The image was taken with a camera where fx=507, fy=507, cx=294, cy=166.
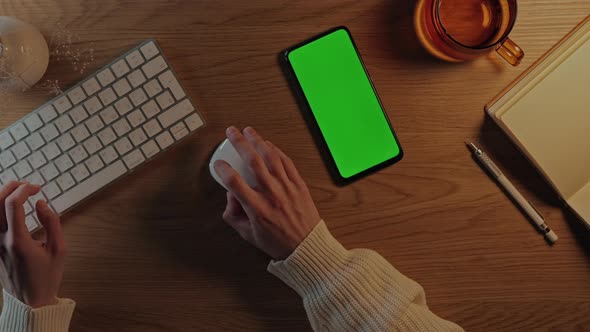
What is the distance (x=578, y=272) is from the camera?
0.69 metres

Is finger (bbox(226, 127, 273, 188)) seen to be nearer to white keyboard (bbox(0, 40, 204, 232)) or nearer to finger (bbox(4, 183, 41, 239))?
white keyboard (bbox(0, 40, 204, 232))

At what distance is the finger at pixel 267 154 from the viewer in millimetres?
651

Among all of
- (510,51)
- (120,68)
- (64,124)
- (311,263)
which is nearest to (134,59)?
(120,68)

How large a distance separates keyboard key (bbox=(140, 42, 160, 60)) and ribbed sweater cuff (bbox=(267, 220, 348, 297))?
312 millimetres

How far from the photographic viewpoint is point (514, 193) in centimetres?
68

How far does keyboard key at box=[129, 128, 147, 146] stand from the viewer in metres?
0.66

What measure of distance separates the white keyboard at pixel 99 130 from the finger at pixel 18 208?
1.2 inches

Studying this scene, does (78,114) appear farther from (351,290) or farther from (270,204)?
(351,290)

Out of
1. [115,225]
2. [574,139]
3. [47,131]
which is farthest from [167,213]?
[574,139]

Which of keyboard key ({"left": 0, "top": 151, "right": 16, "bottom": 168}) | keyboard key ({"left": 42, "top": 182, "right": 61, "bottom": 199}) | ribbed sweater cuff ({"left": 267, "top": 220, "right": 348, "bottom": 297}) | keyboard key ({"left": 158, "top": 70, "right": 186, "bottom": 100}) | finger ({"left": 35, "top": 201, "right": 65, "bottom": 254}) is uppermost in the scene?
keyboard key ({"left": 0, "top": 151, "right": 16, "bottom": 168})

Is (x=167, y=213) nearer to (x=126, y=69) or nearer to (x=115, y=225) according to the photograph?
(x=115, y=225)

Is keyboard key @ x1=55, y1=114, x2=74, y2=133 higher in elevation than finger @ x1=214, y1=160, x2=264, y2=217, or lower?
higher

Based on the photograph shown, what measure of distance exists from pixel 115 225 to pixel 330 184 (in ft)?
0.96

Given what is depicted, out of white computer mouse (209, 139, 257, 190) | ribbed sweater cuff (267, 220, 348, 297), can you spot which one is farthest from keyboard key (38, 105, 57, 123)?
ribbed sweater cuff (267, 220, 348, 297)
